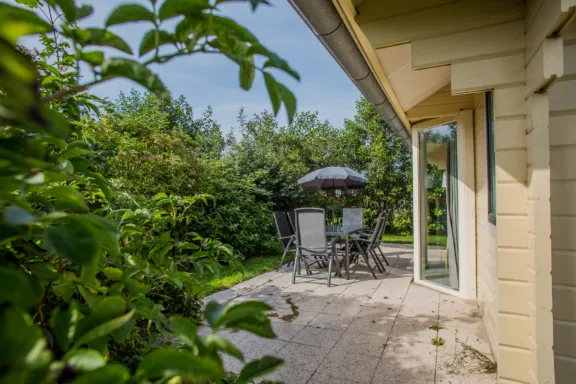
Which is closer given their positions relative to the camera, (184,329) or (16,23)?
(16,23)

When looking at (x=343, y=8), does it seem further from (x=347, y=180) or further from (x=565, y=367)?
(x=347, y=180)

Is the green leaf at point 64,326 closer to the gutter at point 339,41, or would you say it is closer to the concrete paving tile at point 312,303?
the gutter at point 339,41

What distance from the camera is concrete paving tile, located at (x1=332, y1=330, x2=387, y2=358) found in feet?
9.63

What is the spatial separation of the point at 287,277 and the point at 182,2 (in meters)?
5.69


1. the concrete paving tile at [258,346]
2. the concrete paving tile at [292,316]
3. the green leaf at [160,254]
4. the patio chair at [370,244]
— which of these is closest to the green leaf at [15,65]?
the green leaf at [160,254]

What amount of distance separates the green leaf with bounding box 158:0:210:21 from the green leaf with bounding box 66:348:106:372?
38 cm

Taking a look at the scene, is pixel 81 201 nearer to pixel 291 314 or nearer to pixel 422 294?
pixel 291 314

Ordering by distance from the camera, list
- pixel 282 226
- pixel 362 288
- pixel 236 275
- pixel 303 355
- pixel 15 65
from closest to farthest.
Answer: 1. pixel 15 65
2. pixel 303 355
3. pixel 362 288
4. pixel 236 275
5. pixel 282 226

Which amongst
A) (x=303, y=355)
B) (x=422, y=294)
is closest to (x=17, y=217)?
(x=303, y=355)

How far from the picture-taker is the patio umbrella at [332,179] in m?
7.61

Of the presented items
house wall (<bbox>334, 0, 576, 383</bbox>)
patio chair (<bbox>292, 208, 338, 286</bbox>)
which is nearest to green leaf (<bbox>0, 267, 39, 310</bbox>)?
house wall (<bbox>334, 0, 576, 383</bbox>)

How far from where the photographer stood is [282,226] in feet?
23.0

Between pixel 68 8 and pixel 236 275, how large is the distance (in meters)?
5.77

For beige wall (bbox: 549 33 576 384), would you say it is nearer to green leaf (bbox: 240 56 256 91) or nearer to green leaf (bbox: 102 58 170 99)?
green leaf (bbox: 240 56 256 91)
